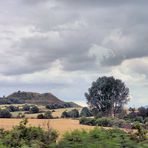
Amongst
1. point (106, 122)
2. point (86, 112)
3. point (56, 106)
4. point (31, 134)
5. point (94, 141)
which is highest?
point (56, 106)

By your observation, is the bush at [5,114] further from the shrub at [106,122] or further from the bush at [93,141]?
the bush at [93,141]

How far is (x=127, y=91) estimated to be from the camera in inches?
3159

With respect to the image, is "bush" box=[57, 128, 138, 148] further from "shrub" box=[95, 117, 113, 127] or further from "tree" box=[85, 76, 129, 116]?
"tree" box=[85, 76, 129, 116]

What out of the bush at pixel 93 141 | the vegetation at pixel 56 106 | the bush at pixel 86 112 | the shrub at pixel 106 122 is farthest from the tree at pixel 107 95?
the bush at pixel 93 141

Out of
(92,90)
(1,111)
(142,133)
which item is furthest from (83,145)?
(92,90)

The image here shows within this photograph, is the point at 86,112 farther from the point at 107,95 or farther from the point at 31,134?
the point at 31,134

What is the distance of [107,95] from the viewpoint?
8006cm

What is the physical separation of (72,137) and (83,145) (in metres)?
2.05

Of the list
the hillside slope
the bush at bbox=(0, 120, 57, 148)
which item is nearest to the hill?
the hillside slope

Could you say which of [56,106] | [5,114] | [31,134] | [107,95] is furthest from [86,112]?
[31,134]

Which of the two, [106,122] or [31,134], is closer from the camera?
[31,134]

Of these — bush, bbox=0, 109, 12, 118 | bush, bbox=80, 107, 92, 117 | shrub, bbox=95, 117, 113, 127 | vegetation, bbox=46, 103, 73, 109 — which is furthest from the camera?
vegetation, bbox=46, 103, 73, 109

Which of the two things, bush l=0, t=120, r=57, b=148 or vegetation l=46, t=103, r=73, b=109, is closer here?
bush l=0, t=120, r=57, b=148

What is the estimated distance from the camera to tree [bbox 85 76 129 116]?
79506 mm
